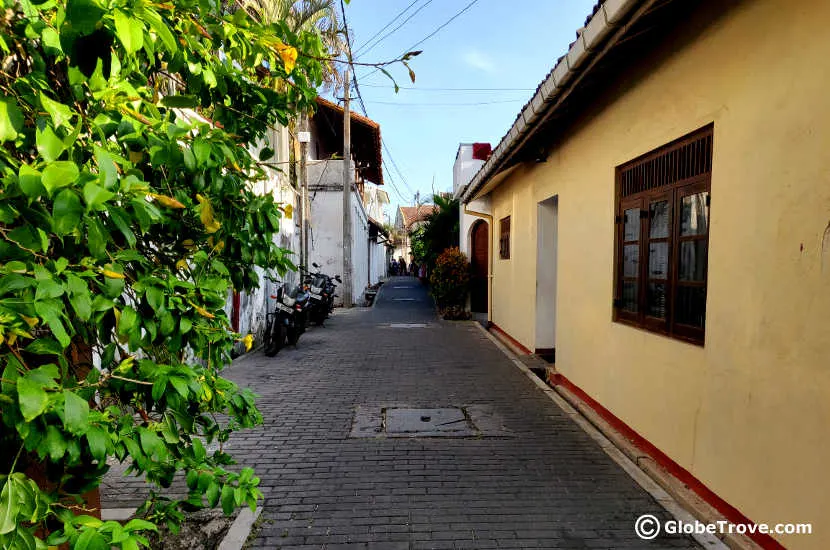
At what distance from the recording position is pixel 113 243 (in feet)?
4.66

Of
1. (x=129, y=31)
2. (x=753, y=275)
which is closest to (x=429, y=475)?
(x=753, y=275)

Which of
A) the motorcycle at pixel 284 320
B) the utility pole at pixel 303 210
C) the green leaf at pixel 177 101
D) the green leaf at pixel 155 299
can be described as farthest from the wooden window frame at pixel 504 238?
the green leaf at pixel 155 299

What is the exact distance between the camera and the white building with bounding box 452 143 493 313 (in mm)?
14031

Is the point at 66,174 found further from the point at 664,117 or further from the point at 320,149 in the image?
the point at 320,149

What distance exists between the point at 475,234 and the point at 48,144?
→ 1351 cm

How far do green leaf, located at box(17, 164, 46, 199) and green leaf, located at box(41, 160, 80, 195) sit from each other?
0.03m

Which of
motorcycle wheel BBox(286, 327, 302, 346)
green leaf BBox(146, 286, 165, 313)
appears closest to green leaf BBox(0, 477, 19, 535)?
green leaf BBox(146, 286, 165, 313)

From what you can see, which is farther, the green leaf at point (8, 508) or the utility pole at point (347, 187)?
the utility pole at point (347, 187)

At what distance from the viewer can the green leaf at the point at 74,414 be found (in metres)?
1.13

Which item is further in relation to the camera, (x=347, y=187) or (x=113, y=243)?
(x=347, y=187)

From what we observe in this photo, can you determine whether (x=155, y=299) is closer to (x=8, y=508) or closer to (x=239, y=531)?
(x=8, y=508)

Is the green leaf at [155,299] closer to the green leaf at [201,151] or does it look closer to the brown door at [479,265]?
the green leaf at [201,151]

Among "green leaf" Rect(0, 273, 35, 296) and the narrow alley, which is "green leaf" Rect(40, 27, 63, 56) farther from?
the narrow alley

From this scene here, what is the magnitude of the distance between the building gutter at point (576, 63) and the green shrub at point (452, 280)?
Answer: 7.13 m
